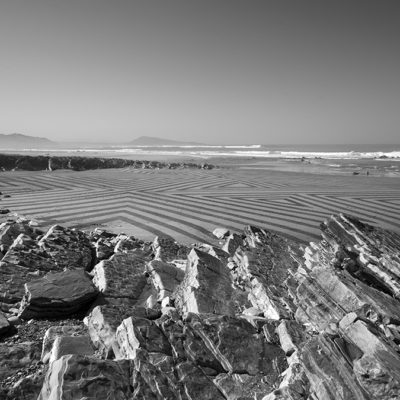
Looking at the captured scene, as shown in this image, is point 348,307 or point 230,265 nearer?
point 348,307

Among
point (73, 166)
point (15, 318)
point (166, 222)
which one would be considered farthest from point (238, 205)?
point (73, 166)

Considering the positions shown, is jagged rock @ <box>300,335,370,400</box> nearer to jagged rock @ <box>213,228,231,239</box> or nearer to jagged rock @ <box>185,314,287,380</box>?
jagged rock @ <box>185,314,287,380</box>

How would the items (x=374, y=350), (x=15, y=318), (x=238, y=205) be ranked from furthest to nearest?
(x=238, y=205)
(x=15, y=318)
(x=374, y=350)

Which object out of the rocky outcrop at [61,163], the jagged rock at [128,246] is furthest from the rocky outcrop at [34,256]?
the rocky outcrop at [61,163]

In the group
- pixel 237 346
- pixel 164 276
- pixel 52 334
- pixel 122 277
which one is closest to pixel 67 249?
pixel 122 277

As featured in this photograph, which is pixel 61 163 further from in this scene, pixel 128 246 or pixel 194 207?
pixel 128 246

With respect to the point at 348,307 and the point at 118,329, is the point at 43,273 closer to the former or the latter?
the point at 118,329

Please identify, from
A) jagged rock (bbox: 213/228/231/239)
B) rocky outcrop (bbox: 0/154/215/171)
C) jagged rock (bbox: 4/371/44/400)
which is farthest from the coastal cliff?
rocky outcrop (bbox: 0/154/215/171)
